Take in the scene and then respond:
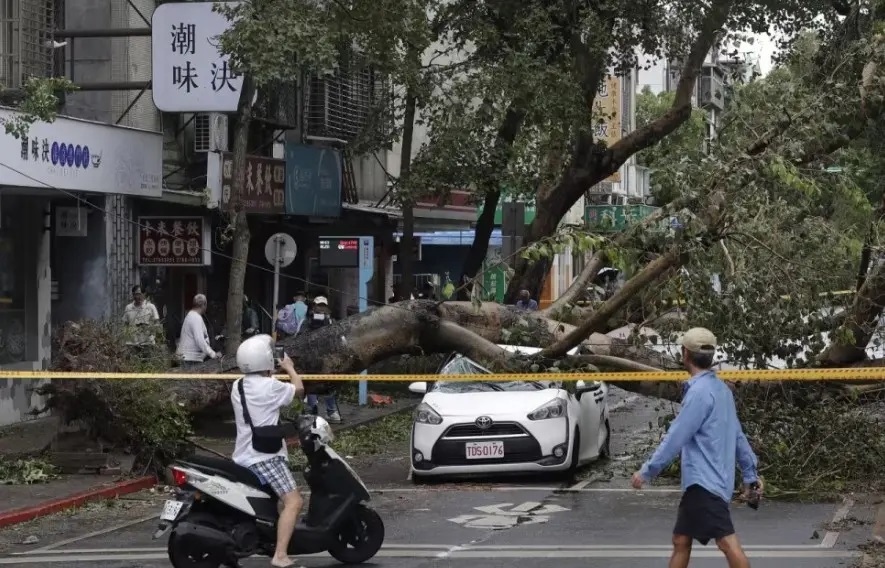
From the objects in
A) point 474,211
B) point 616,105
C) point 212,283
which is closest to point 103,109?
point 212,283

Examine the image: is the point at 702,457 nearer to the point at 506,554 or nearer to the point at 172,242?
the point at 506,554

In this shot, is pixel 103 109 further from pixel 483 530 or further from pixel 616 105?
pixel 616 105

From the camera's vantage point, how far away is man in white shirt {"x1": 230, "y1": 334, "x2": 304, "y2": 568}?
29.7 feet

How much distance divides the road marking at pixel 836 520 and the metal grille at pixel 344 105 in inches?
626

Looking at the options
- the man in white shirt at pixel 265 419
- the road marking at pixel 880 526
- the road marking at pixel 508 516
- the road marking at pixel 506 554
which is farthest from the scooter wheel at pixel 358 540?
the road marking at pixel 880 526

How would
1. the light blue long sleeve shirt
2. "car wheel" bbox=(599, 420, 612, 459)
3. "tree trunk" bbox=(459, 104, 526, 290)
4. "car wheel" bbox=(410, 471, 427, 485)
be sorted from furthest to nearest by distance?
"tree trunk" bbox=(459, 104, 526, 290), "car wheel" bbox=(599, 420, 612, 459), "car wheel" bbox=(410, 471, 427, 485), the light blue long sleeve shirt

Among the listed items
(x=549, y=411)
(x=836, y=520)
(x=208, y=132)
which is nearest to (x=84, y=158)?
(x=208, y=132)

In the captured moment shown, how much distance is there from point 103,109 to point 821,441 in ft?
44.1

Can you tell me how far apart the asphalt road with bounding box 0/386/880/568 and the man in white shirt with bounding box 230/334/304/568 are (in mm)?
880

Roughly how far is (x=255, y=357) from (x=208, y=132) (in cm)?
1558

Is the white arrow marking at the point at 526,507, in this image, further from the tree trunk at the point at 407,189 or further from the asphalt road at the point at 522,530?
the tree trunk at the point at 407,189

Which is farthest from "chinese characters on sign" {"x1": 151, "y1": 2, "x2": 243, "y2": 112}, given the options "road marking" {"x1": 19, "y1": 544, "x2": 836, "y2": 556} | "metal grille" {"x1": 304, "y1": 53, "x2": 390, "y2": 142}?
"road marking" {"x1": 19, "y1": 544, "x2": 836, "y2": 556}

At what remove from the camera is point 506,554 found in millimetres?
9758

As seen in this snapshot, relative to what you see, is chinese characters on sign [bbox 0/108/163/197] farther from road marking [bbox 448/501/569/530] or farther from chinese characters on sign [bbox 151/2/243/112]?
A: road marking [bbox 448/501/569/530]
